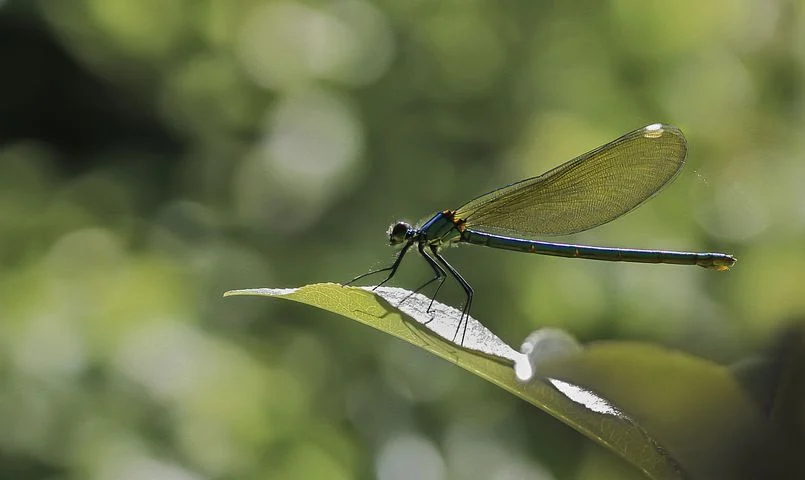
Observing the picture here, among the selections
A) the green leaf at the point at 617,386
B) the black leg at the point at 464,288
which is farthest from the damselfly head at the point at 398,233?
the green leaf at the point at 617,386

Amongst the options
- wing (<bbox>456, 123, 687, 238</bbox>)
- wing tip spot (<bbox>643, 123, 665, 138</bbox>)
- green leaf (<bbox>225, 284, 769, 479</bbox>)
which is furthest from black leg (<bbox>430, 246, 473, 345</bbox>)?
wing tip spot (<bbox>643, 123, 665, 138</bbox>)

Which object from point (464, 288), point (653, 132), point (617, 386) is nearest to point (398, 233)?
point (464, 288)

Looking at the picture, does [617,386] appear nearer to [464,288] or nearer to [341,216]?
[464,288]

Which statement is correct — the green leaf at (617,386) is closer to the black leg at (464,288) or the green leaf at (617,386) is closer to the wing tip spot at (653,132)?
the black leg at (464,288)

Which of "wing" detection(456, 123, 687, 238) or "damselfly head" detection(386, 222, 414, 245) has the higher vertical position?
"damselfly head" detection(386, 222, 414, 245)

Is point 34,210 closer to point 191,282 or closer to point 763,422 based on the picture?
point 191,282

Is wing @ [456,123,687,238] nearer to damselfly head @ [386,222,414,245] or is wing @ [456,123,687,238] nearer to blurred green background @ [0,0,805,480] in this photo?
damselfly head @ [386,222,414,245]
